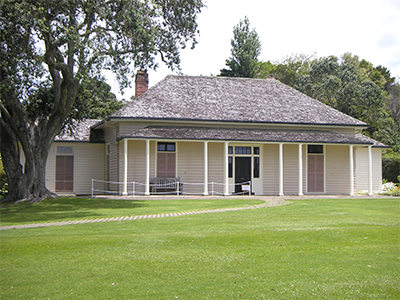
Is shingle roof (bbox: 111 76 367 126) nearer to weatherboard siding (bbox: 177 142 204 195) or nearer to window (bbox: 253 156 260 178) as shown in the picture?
weatherboard siding (bbox: 177 142 204 195)

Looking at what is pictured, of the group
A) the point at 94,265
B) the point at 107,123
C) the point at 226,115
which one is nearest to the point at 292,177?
the point at 226,115

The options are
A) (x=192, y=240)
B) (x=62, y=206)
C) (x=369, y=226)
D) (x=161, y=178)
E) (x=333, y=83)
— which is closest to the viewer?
(x=192, y=240)

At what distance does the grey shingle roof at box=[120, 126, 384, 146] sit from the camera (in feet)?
76.3

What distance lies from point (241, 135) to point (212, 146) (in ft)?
5.81

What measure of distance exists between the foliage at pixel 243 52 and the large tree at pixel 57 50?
106ft

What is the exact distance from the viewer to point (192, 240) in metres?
9.52

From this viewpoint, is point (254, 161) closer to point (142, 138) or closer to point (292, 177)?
point (292, 177)

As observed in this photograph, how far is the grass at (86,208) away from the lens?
1465 cm

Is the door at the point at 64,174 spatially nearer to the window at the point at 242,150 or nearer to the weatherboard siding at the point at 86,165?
the weatherboard siding at the point at 86,165

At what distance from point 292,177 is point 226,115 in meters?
5.19

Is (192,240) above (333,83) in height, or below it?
below

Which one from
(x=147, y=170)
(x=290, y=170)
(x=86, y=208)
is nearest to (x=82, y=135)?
(x=147, y=170)

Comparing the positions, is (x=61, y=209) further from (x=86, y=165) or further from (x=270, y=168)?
(x=270, y=168)

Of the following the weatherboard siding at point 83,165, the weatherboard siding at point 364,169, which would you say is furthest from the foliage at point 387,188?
the weatherboard siding at point 83,165
